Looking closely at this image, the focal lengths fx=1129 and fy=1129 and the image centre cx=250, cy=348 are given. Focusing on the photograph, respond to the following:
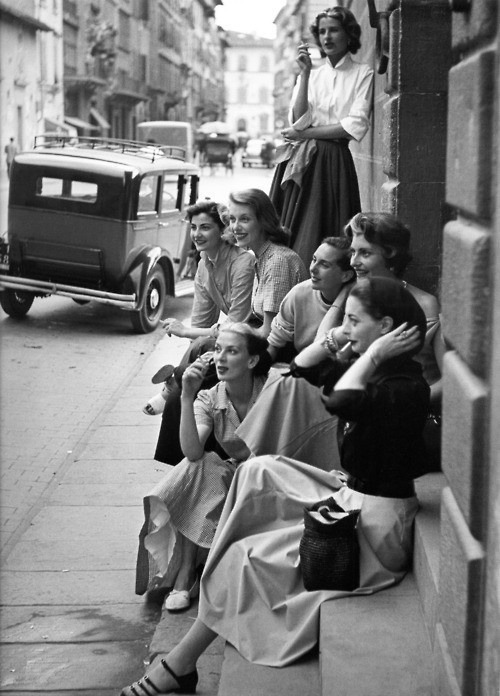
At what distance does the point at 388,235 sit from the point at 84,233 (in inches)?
327

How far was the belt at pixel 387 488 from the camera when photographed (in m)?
3.70

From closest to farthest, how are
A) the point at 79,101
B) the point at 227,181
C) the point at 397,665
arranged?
the point at 397,665 → the point at 227,181 → the point at 79,101

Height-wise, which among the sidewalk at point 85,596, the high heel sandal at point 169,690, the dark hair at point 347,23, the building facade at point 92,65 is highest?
the building facade at point 92,65

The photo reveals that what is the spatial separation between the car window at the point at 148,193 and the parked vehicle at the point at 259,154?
45.9 meters

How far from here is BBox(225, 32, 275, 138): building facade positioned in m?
143

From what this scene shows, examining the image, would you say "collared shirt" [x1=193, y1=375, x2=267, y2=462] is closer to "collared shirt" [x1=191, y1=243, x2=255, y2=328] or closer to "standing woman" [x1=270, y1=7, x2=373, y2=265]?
"collared shirt" [x1=191, y1=243, x2=255, y2=328]

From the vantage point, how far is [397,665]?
3.23 meters

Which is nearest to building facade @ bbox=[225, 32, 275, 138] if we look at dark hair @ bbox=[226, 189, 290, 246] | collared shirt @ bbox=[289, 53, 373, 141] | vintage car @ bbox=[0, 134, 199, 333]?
vintage car @ bbox=[0, 134, 199, 333]

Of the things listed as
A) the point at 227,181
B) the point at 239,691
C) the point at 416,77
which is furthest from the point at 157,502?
the point at 227,181

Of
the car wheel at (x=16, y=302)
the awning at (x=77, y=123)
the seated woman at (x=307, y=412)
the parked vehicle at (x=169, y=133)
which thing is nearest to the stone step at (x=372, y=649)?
the seated woman at (x=307, y=412)

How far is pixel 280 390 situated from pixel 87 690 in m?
1.35

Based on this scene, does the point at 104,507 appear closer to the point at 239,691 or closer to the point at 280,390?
the point at 280,390

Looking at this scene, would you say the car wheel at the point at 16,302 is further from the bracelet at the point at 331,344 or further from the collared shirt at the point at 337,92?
the bracelet at the point at 331,344

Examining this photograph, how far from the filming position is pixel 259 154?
207 ft
